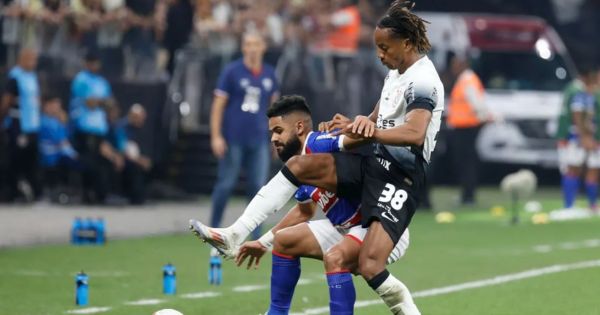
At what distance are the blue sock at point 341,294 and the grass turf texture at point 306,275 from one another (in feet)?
7.38

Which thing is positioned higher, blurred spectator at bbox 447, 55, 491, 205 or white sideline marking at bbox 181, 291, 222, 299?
white sideline marking at bbox 181, 291, 222, 299

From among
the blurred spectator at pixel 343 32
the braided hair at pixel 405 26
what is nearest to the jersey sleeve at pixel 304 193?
the braided hair at pixel 405 26

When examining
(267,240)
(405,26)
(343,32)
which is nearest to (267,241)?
(267,240)

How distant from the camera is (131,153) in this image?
21344 millimetres

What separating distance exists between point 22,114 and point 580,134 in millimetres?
8235

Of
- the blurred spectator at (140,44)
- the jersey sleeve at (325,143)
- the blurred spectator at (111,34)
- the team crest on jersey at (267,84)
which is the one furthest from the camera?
the blurred spectator at (140,44)

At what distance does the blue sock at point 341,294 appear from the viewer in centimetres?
870

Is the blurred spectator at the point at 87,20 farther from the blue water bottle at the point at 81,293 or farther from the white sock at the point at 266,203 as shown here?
the white sock at the point at 266,203

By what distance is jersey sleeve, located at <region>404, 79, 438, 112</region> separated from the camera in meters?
8.84

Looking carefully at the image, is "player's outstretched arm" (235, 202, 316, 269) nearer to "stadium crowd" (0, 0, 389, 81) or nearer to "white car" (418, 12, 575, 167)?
"stadium crowd" (0, 0, 389, 81)

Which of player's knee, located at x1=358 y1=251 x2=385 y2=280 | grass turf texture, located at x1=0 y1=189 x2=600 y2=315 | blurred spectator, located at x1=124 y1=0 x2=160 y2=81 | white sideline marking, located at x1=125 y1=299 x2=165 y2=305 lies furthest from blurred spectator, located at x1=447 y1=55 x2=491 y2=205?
player's knee, located at x1=358 y1=251 x2=385 y2=280

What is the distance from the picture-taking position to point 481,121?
80.0ft

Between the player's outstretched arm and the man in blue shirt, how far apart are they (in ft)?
22.2

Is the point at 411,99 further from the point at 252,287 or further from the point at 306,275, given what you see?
the point at 306,275
